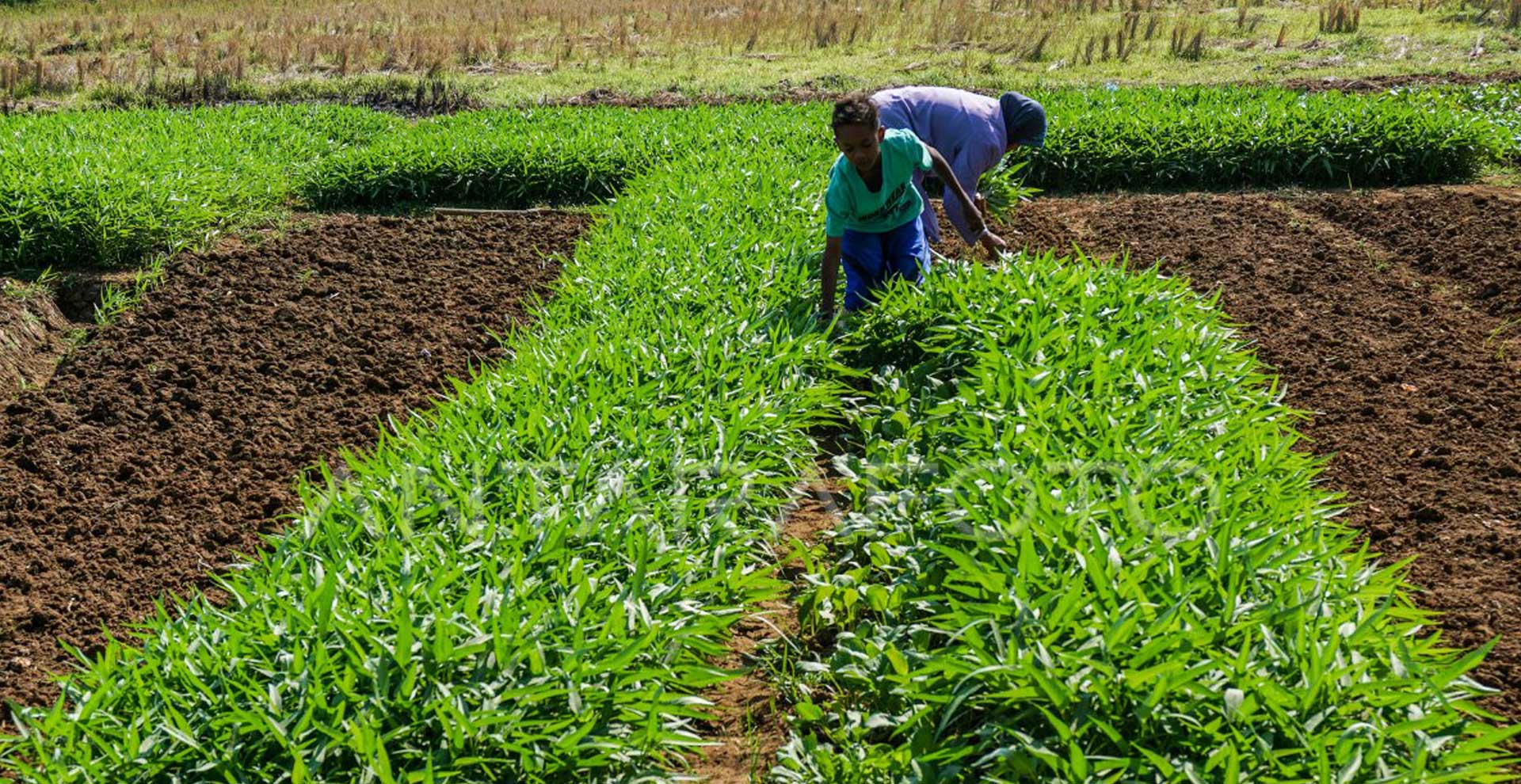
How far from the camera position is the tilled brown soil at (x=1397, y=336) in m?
3.81

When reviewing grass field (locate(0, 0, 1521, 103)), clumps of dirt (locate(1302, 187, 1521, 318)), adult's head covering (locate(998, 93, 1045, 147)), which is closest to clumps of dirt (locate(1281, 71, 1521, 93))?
grass field (locate(0, 0, 1521, 103))

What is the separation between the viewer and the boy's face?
4750mm

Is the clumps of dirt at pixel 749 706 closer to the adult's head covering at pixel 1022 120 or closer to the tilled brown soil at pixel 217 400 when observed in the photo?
the tilled brown soil at pixel 217 400

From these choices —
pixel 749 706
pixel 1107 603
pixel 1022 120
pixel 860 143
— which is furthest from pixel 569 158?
pixel 1107 603

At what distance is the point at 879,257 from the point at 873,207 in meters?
0.43

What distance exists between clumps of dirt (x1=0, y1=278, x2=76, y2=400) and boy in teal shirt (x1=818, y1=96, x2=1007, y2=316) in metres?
4.17

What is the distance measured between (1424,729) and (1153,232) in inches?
240

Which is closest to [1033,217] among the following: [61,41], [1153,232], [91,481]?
[1153,232]

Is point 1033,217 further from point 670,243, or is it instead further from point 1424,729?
point 1424,729

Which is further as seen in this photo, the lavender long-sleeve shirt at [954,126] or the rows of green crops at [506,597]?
the lavender long-sleeve shirt at [954,126]

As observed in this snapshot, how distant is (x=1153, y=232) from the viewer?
315 inches

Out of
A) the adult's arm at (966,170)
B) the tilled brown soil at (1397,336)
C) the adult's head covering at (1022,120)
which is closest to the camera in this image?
the tilled brown soil at (1397,336)

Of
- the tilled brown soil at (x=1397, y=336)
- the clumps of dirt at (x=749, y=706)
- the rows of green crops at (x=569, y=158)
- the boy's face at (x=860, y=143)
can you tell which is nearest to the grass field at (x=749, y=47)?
the rows of green crops at (x=569, y=158)

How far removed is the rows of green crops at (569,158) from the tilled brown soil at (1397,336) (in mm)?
528
